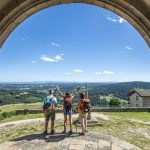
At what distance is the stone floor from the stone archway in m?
6.67

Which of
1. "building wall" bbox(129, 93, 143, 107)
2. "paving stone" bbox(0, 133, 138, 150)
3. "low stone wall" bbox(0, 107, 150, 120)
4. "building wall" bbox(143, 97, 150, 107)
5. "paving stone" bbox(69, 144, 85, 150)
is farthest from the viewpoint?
"building wall" bbox(129, 93, 143, 107)

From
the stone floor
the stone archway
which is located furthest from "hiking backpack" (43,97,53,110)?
the stone archway

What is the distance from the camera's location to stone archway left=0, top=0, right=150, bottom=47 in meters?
4.16

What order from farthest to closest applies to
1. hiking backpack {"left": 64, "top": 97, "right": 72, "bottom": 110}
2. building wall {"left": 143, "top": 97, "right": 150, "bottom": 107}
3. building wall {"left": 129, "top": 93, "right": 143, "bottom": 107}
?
building wall {"left": 129, "top": 93, "right": 143, "bottom": 107} < building wall {"left": 143, "top": 97, "right": 150, "bottom": 107} < hiking backpack {"left": 64, "top": 97, "right": 72, "bottom": 110}

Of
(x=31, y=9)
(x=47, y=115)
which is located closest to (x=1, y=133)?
(x=47, y=115)

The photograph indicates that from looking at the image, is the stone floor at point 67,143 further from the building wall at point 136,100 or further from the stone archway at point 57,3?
the building wall at point 136,100

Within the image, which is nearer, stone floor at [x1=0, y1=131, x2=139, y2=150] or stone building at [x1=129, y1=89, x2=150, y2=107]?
stone floor at [x1=0, y1=131, x2=139, y2=150]

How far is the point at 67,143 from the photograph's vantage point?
10.7m

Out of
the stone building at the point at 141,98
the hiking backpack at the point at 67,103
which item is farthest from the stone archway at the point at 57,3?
the stone building at the point at 141,98

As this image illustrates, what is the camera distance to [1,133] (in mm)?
14812

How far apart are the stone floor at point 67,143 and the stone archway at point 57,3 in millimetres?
6674

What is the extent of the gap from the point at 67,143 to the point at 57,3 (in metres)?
7.04

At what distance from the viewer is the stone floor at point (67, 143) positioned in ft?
34.2

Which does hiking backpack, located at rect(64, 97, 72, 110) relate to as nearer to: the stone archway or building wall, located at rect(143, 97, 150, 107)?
the stone archway
